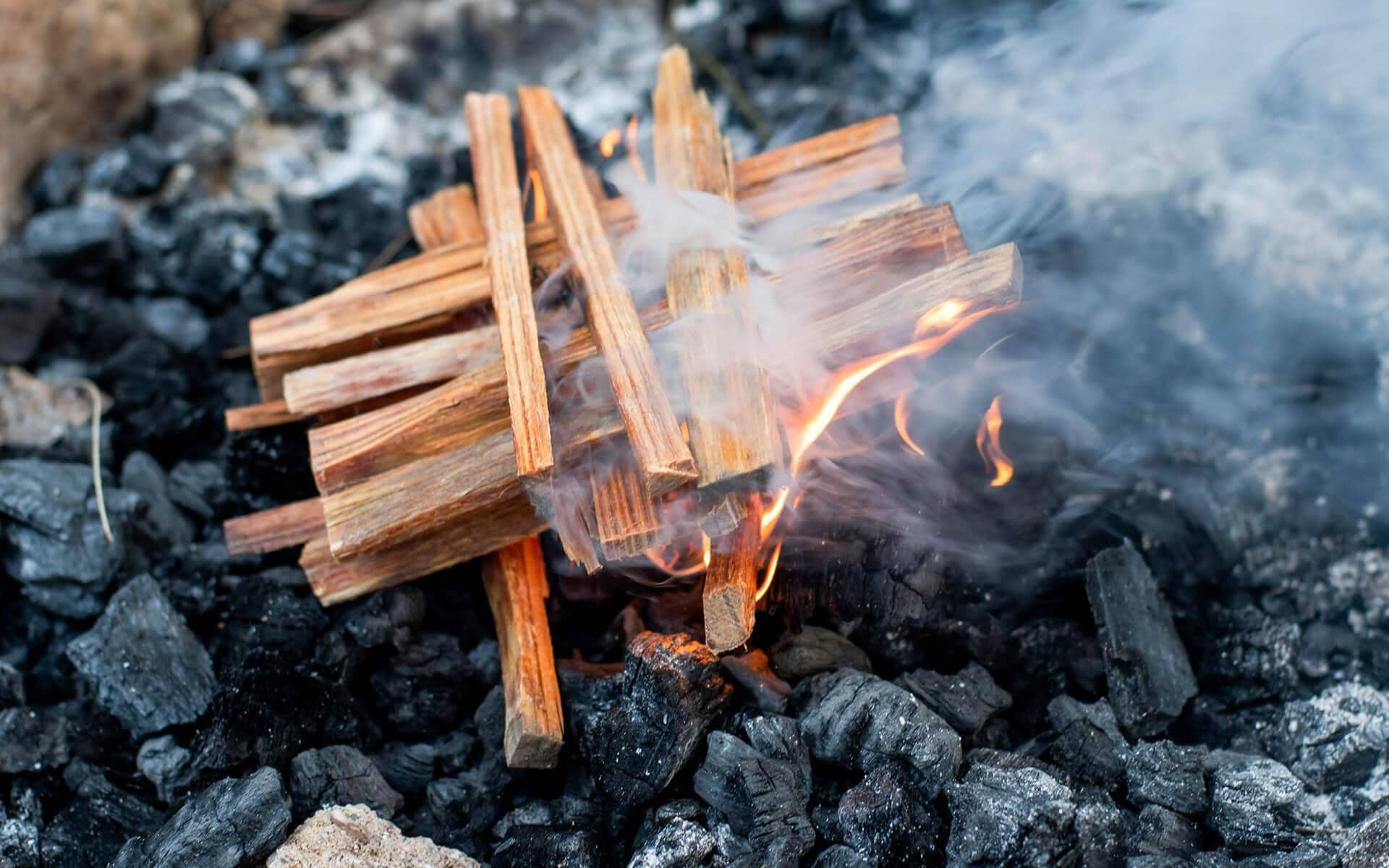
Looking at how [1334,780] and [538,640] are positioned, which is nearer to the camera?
[1334,780]

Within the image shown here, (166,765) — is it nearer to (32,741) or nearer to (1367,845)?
(32,741)

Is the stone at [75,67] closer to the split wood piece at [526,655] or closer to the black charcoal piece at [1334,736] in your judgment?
the split wood piece at [526,655]

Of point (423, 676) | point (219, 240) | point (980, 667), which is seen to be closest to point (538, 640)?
point (423, 676)

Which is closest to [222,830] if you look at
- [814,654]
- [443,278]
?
[814,654]

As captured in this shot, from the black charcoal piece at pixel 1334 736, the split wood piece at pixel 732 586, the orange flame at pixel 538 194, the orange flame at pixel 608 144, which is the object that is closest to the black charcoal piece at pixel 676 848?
the split wood piece at pixel 732 586

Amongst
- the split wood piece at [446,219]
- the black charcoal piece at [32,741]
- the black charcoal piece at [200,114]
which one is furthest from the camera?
the black charcoal piece at [200,114]

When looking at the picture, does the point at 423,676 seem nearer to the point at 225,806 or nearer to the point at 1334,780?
the point at 225,806

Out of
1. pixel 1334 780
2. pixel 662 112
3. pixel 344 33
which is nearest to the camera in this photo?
pixel 1334 780
